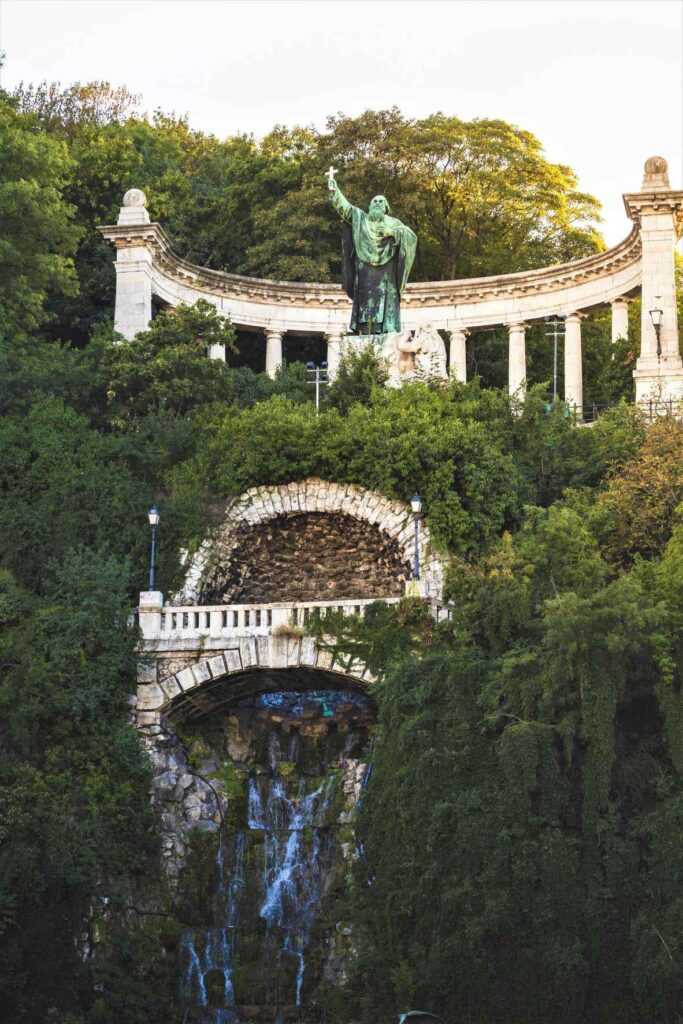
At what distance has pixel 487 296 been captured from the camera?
61.8m

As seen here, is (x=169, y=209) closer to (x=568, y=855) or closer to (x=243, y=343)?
(x=243, y=343)

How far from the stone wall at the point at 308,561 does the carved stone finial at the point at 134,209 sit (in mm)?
17142

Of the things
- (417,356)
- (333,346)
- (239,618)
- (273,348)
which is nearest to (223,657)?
(239,618)

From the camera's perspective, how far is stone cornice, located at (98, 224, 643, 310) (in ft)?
191

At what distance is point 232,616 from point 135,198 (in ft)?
74.3

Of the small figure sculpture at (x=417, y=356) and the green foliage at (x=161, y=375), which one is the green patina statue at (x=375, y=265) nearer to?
the small figure sculpture at (x=417, y=356)

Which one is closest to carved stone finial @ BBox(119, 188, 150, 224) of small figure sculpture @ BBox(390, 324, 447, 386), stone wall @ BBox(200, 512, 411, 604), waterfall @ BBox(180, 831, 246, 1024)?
small figure sculpture @ BBox(390, 324, 447, 386)

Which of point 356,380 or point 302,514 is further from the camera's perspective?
point 356,380

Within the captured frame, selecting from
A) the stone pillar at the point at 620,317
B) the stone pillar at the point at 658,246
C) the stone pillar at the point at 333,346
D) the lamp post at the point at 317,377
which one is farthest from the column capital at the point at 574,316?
the lamp post at the point at 317,377

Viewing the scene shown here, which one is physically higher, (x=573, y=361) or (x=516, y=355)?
(x=516, y=355)

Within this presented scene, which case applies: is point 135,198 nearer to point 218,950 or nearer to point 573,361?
point 573,361

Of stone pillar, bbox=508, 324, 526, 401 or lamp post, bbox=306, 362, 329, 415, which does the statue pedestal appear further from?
stone pillar, bbox=508, 324, 526, 401

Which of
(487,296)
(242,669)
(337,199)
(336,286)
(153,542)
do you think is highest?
(336,286)

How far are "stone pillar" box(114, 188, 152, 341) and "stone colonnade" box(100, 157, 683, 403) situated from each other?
0.10 ft
